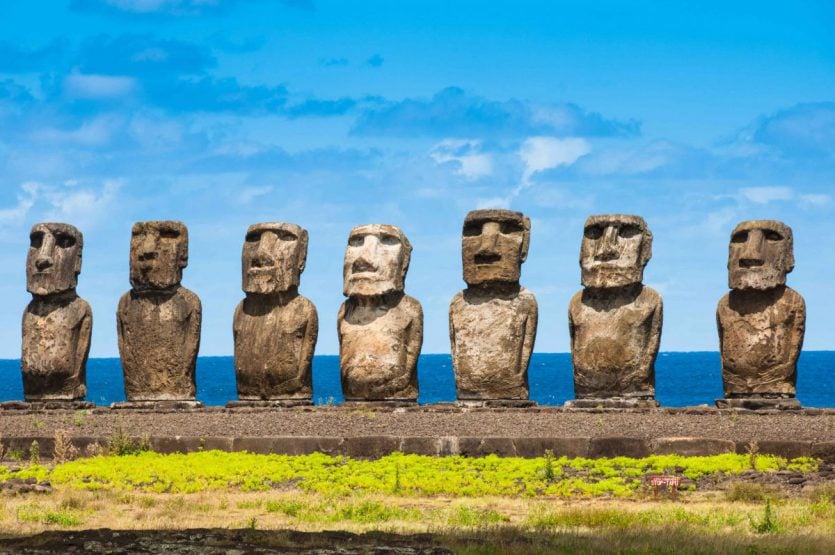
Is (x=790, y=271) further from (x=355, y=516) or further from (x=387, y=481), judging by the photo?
(x=355, y=516)

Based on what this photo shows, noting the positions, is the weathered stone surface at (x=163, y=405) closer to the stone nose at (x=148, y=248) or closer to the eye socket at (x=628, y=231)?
the stone nose at (x=148, y=248)

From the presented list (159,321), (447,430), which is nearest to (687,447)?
(447,430)

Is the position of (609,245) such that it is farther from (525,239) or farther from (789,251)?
(789,251)

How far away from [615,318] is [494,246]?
2.00m

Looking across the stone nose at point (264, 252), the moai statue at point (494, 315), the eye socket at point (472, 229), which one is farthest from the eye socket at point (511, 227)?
the stone nose at point (264, 252)

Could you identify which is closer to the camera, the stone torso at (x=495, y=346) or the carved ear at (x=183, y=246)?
the stone torso at (x=495, y=346)

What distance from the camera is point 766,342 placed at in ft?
73.0

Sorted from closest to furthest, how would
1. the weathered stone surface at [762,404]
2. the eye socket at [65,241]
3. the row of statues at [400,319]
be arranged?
1. the weathered stone surface at [762,404]
2. the row of statues at [400,319]
3. the eye socket at [65,241]

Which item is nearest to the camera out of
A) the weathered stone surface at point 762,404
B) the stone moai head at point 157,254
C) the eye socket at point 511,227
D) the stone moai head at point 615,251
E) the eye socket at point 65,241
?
the weathered stone surface at point 762,404

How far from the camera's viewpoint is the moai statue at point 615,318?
22547 mm

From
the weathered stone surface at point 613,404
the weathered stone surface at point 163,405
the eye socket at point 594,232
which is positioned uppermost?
the eye socket at point 594,232

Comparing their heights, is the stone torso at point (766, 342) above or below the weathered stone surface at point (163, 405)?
above

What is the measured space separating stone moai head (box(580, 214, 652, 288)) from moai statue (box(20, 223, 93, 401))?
7.79 metres

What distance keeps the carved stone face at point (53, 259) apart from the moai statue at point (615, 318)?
25.7 feet
